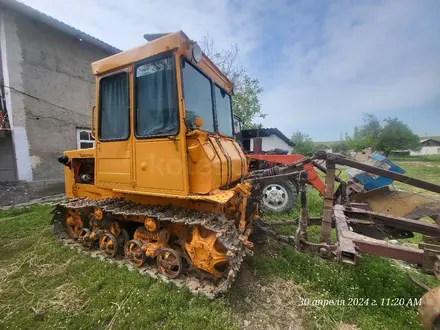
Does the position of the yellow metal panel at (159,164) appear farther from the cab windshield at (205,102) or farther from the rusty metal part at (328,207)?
the rusty metal part at (328,207)

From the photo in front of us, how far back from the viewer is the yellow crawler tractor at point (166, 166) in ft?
8.98

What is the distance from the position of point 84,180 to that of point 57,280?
1.78 metres

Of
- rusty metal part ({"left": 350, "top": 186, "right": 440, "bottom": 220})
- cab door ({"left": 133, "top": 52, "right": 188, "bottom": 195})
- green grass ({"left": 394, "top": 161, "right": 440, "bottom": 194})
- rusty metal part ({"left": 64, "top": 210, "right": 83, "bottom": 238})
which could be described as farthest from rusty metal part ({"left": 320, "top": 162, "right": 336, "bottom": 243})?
green grass ({"left": 394, "top": 161, "right": 440, "bottom": 194})

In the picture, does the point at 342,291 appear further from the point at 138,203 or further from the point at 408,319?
the point at 138,203

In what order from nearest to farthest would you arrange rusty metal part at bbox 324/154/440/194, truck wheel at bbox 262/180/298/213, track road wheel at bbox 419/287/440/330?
track road wheel at bbox 419/287/440/330 < rusty metal part at bbox 324/154/440/194 < truck wheel at bbox 262/180/298/213

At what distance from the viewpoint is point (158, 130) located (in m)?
2.93

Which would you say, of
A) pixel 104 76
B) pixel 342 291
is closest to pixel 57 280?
pixel 104 76

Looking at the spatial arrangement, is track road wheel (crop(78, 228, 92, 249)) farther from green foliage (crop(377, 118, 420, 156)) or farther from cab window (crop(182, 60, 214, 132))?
green foliage (crop(377, 118, 420, 156))

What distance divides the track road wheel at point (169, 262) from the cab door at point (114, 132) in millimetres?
1180

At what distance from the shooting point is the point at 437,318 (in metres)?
1.65

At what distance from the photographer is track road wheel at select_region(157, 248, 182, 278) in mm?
3059

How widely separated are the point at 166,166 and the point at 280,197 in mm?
4315

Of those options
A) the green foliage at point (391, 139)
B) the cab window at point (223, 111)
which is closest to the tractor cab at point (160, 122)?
the cab window at point (223, 111)

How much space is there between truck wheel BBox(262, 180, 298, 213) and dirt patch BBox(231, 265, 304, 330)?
3182 millimetres
